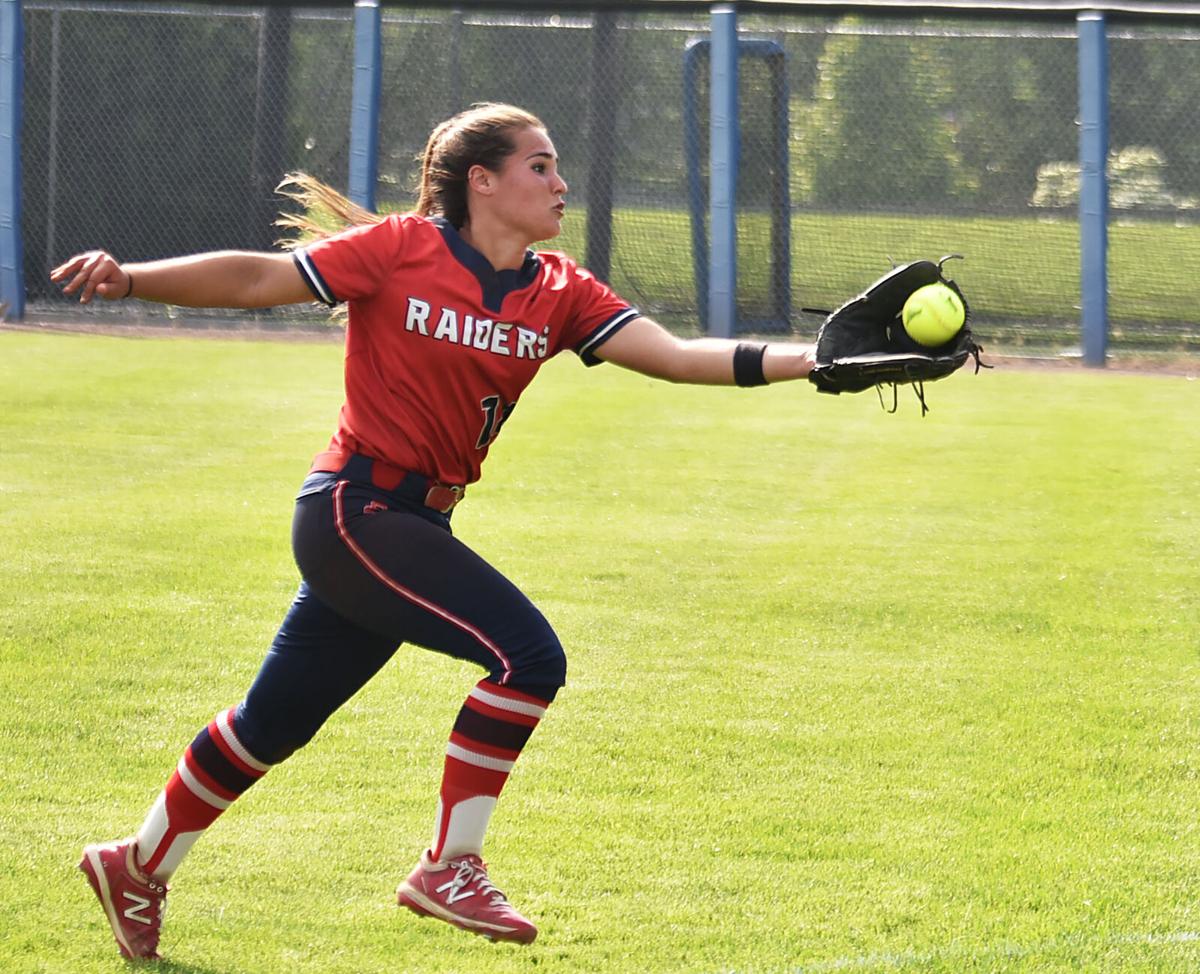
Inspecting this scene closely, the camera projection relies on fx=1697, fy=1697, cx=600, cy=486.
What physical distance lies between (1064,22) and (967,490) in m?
8.06

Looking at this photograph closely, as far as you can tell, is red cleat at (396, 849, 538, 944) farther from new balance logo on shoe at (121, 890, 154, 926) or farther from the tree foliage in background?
the tree foliage in background

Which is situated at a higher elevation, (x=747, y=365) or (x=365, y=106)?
(x=365, y=106)

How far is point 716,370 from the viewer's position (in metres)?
4.13

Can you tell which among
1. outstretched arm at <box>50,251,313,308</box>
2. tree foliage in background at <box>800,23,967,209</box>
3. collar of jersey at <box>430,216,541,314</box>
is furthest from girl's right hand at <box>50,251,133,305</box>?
tree foliage in background at <box>800,23,967,209</box>

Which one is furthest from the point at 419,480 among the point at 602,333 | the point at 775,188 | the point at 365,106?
the point at 775,188

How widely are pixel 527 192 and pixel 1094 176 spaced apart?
1211 centimetres

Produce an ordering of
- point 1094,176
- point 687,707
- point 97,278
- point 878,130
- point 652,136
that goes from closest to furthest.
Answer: point 97,278 < point 687,707 < point 1094,176 < point 652,136 < point 878,130

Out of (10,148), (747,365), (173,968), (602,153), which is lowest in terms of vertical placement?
(173,968)

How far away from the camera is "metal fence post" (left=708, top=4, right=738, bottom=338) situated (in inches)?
616

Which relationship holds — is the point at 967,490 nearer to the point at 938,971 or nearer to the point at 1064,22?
the point at 938,971

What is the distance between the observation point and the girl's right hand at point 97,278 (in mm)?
3459

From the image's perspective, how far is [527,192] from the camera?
3982 mm

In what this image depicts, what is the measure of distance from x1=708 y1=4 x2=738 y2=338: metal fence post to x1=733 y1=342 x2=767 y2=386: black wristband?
37.4 ft

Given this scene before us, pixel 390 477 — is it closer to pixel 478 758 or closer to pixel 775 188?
pixel 478 758
